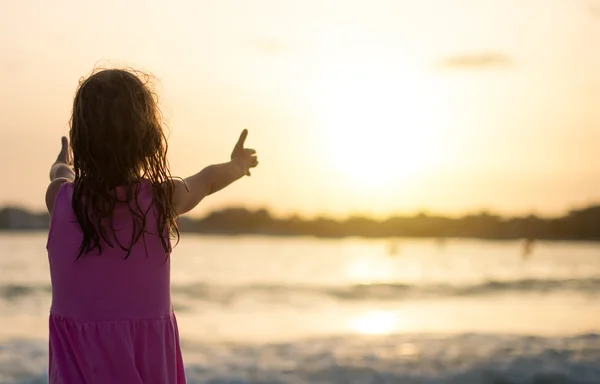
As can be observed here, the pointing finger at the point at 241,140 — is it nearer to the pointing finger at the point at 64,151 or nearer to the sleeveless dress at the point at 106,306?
the sleeveless dress at the point at 106,306

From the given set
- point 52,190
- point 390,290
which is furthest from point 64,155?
point 390,290

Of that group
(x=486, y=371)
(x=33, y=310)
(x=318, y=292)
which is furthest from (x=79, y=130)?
(x=318, y=292)

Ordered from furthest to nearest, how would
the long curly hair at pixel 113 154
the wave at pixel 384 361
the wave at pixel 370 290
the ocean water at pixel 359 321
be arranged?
the wave at pixel 370 290 → the ocean water at pixel 359 321 → the wave at pixel 384 361 → the long curly hair at pixel 113 154

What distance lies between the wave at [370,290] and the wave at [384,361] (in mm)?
6560

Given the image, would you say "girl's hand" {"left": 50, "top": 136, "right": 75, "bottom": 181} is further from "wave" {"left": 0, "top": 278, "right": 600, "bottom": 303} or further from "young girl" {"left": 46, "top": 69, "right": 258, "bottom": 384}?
"wave" {"left": 0, "top": 278, "right": 600, "bottom": 303}

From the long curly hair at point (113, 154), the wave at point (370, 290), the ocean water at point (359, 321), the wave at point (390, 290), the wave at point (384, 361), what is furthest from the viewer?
the wave at point (390, 290)

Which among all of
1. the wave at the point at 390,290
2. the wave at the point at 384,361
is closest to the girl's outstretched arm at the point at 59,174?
the wave at the point at 384,361

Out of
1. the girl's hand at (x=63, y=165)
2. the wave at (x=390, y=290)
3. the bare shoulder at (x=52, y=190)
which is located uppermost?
the girl's hand at (x=63, y=165)

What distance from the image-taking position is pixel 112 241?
2.52 meters

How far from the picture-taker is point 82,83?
8.29 feet

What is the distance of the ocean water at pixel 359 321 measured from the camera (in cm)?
727

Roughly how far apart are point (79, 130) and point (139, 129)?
0.17 m

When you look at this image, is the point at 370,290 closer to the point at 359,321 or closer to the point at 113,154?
the point at 359,321

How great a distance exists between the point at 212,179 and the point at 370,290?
55.2ft
